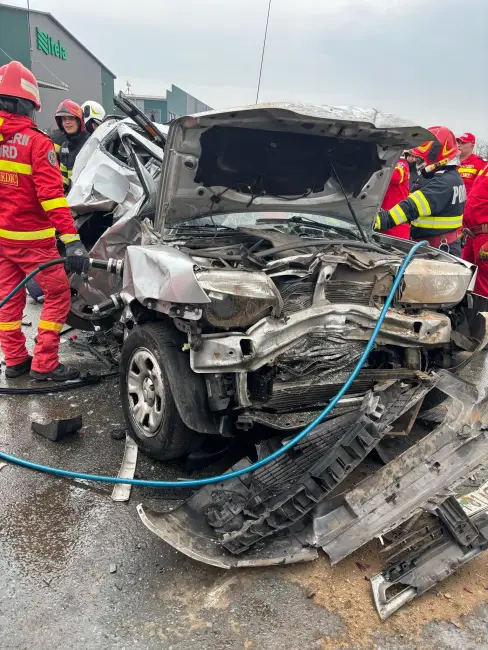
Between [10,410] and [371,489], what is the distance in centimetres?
259

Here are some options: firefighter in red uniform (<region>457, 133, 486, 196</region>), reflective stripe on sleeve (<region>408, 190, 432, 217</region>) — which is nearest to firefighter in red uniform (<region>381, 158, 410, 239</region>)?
reflective stripe on sleeve (<region>408, 190, 432, 217</region>)

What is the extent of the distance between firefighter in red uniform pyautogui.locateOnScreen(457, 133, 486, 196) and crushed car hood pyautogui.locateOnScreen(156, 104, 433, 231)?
3.71m

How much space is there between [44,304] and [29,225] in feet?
1.97

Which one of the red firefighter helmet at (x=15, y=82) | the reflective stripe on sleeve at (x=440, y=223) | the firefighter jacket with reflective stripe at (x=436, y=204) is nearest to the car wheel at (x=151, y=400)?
the red firefighter helmet at (x=15, y=82)

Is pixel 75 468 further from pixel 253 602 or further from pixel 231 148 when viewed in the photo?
pixel 231 148

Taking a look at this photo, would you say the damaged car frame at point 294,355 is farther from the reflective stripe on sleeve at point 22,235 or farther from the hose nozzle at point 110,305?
the reflective stripe on sleeve at point 22,235

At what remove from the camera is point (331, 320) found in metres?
2.68

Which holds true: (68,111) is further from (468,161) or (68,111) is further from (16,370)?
(468,161)

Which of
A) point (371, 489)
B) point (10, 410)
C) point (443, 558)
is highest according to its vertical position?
point (371, 489)

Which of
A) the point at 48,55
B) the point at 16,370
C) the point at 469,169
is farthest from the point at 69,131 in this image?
the point at 48,55

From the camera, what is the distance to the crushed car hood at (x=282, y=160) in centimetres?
292

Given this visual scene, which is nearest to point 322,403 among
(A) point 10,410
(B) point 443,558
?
(B) point 443,558

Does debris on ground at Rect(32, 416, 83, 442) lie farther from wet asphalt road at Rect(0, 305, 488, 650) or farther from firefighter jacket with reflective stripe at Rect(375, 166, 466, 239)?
firefighter jacket with reflective stripe at Rect(375, 166, 466, 239)

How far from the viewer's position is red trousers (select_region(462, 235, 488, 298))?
517 centimetres
